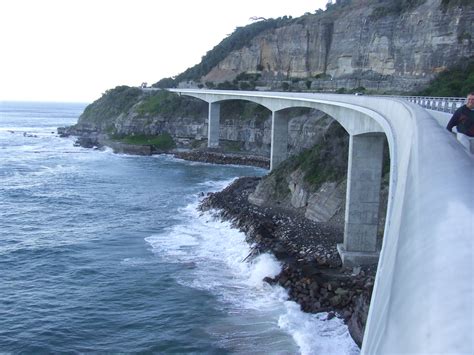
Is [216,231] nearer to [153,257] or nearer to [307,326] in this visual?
[153,257]

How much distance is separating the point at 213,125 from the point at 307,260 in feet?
176

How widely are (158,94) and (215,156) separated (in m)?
36.2

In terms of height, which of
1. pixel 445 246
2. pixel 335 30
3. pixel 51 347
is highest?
pixel 335 30

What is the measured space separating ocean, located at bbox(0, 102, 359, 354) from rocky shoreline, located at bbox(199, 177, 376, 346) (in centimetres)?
62

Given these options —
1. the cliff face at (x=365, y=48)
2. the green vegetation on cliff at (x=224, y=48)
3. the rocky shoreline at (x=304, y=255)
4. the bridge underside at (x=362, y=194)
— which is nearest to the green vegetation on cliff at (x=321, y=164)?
the rocky shoreline at (x=304, y=255)

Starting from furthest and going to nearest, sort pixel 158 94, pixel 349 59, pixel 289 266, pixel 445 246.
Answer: pixel 158 94
pixel 349 59
pixel 289 266
pixel 445 246

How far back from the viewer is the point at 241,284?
23.7 m

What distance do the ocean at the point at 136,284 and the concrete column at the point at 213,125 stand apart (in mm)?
32725

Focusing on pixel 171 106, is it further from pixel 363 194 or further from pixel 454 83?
pixel 363 194

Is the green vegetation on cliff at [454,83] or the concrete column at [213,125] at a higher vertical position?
the green vegetation on cliff at [454,83]

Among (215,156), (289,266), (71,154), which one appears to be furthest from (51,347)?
(71,154)

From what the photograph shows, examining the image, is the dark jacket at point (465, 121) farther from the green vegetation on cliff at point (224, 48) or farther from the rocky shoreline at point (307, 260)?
the green vegetation on cliff at point (224, 48)

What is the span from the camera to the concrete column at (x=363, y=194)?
2578 cm

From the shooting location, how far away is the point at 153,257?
2691 cm
